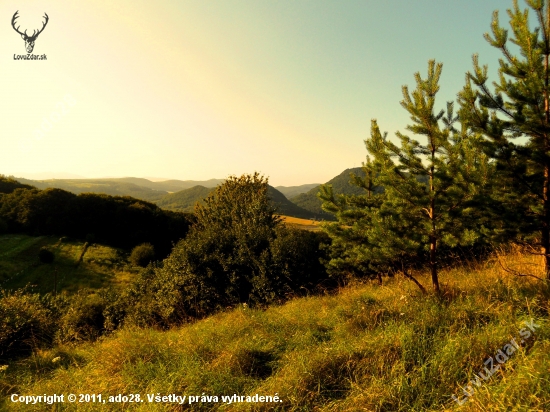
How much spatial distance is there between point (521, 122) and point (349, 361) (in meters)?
5.42

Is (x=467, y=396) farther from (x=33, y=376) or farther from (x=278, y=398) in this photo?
(x=33, y=376)

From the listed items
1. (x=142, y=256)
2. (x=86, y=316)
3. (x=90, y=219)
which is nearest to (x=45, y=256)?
(x=142, y=256)

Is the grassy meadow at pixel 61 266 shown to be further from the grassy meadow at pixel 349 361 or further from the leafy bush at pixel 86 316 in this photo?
the grassy meadow at pixel 349 361

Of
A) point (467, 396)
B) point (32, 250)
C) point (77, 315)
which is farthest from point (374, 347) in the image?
point (32, 250)

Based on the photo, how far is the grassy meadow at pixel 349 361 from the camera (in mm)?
2998

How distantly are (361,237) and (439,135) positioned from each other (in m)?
2.58

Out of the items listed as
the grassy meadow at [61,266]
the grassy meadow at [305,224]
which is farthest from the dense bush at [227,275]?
Result: the grassy meadow at [61,266]

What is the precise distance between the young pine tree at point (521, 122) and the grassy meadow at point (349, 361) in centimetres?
137

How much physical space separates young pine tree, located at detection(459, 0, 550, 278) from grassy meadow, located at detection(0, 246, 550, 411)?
1.37 meters

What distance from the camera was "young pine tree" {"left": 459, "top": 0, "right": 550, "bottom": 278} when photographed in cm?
504

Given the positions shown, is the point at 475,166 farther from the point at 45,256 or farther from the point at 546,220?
the point at 45,256

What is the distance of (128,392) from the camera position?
3.62m

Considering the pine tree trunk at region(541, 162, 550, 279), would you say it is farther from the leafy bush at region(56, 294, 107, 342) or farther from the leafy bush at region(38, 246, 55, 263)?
the leafy bush at region(38, 246, 55, 263)

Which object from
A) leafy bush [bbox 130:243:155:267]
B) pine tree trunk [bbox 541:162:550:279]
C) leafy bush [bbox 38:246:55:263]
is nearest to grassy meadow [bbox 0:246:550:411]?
pine tree trunk [bbox 541:162:550:279]
